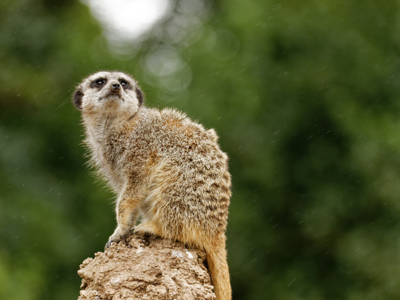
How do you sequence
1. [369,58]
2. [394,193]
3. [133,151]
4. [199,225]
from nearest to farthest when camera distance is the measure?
[199,225]
[133,151]
[394,193]
[369,58]

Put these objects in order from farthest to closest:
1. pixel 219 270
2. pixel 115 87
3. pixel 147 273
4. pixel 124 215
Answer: pixel 115 87 < pixel 124 215 < pixel 219 270 < pixel 147 273

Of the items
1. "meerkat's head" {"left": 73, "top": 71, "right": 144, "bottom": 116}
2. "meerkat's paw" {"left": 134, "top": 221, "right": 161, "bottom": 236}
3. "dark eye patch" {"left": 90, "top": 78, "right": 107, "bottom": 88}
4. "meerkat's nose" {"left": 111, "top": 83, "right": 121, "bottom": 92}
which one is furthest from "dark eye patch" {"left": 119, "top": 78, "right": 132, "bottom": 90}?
"meerkat's paw" {"left": 134, "top": 221, "right": 161, "bottom": 236}

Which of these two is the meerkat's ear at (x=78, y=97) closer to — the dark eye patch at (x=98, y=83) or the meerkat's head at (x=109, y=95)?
the meerkat's head at (x=109, y=95)

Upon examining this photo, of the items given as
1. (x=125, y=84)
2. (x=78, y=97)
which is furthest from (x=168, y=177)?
(x=78, y=97)

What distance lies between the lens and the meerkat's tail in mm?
3646

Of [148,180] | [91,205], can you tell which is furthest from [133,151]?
[91,205]

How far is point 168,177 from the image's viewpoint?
378cm

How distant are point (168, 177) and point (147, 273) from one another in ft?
2.21

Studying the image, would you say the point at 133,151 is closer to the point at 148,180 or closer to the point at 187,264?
the point at 148,180

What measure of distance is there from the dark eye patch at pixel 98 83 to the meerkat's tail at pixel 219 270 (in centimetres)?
163

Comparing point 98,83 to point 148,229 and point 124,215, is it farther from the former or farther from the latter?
point 148,229

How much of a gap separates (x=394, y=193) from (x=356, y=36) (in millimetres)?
2985

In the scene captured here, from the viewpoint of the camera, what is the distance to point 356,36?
31.8 ft

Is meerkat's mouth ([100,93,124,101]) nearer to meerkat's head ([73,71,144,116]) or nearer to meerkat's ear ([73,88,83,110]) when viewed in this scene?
meerkat's head ([73,71,144,116])
